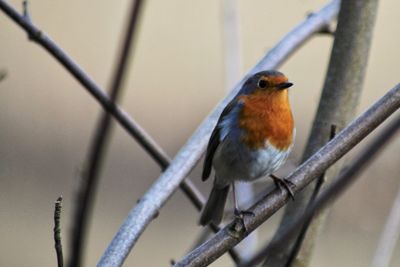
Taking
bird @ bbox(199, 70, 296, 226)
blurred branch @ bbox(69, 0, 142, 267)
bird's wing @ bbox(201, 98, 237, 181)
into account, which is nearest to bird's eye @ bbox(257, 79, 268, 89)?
bird @ bbox(199, 70, 296, 226)

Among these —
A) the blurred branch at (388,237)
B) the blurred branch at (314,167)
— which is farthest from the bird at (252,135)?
the blurred branch at (314,167)

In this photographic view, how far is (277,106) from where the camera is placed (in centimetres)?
298

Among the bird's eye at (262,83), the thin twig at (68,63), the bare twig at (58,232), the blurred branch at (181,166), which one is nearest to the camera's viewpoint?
the bare twig at (58,232)

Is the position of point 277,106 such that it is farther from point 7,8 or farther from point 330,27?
point 7,8

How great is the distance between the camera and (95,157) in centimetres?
107

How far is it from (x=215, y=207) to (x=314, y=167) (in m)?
1.19

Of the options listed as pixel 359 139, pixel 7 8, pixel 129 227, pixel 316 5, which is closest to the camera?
pixel 359 139

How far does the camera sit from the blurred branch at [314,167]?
1.79 m

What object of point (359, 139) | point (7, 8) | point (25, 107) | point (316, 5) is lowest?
point (359, 139)

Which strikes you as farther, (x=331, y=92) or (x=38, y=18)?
(x=38, y=18)

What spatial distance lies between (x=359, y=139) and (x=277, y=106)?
3.85 feet

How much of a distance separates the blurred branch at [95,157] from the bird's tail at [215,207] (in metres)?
1.78

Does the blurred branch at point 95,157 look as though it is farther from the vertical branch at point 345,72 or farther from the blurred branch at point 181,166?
the vertical branch at point 345,72

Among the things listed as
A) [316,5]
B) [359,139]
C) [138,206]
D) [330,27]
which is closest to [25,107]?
[316,5]
